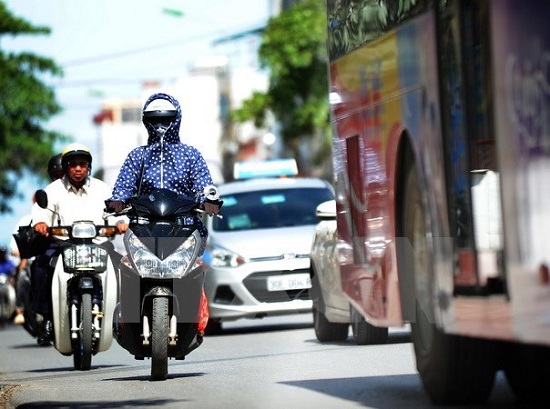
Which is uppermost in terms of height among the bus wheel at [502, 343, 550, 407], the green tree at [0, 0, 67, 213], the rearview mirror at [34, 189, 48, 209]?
the green tree at [0, 0, 67, 213]

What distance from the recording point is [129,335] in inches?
496

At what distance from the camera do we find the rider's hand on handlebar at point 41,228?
14368 mm

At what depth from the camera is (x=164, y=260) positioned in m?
12.3

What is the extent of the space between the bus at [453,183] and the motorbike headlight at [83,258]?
9.41ft

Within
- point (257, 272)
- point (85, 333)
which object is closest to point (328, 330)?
point (257, 272)

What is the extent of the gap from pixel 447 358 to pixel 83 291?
5.29m

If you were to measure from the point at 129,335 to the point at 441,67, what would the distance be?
458 cm

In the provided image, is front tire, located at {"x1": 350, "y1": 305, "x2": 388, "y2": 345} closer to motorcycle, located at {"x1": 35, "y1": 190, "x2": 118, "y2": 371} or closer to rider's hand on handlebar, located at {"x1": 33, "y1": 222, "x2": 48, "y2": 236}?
motorcycle, located at {"x1": 35, "y1": 190, "x2": 118, "y2": 371}

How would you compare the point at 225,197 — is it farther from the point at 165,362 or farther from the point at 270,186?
the point at 165,362

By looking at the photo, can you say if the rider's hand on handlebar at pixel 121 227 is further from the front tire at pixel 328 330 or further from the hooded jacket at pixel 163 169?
the front tire at pixel 328 330

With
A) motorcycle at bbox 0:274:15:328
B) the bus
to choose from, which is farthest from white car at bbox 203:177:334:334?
motorcycle at bbox 0:274:15:328

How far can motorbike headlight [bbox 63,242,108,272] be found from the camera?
1413cm

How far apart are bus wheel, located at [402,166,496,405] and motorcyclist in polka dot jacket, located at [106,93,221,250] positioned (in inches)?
133

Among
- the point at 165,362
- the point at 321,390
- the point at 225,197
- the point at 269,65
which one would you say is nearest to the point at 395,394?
the point at 321,390
